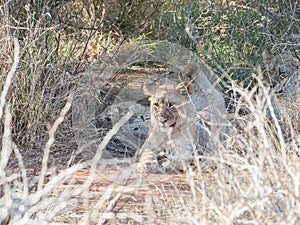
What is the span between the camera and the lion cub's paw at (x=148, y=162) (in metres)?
5.38

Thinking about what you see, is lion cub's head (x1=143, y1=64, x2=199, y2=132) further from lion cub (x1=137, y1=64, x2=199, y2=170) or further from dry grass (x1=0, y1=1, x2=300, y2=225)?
dry grass (x1=0, y1=1, x2=300, y2=225)

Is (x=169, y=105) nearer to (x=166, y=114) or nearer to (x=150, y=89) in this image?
(x=166, y=114)

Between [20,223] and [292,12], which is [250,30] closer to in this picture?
[292,12]

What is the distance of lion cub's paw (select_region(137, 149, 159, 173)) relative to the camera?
5382 millimetres

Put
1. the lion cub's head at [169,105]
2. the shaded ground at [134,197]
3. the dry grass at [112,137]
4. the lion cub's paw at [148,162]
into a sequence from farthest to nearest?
the lion cub's head at [169,105]
the lion cub's paw at [148,162]
the shaded ground at [134,197]
the dry grass at [112,137]

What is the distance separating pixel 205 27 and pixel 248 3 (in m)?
0.71

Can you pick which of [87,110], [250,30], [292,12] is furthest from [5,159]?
[250,30]

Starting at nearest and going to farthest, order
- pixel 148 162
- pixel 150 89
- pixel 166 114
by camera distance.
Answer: pixel 148 162 < pixel 166 114 < pixel 150 89

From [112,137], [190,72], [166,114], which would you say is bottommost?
[112,137]

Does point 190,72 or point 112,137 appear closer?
point 190,72

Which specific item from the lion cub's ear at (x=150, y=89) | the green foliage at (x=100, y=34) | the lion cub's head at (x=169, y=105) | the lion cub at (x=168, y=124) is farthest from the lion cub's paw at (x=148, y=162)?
the green foliage at (x=100, y=34)

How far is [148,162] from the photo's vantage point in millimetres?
5488

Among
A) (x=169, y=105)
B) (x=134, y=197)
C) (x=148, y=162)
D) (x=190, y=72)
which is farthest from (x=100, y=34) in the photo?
(x=134, y=197)

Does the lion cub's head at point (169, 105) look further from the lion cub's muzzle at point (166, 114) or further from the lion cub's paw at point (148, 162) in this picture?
the lion cub's paw at point (148, 162)
